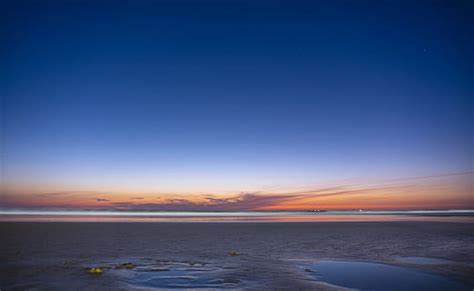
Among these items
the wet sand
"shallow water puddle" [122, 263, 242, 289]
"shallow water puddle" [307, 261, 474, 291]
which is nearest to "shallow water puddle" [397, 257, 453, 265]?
the wet sand

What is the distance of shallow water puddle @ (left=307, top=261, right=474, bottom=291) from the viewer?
12.4 meters

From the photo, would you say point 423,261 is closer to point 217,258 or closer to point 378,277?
point 378,277

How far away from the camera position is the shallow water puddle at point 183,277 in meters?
12.4

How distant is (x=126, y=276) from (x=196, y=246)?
932 cm

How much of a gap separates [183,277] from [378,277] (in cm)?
749

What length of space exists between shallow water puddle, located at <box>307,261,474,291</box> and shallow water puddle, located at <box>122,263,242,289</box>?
3.66 metres

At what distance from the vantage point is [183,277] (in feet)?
44.5

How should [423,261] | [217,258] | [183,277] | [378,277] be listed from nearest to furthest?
[183,277]
[378,277]
[423,261]
[217,258]

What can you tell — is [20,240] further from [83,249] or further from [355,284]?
[355,284]

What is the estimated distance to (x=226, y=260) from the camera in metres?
17.4

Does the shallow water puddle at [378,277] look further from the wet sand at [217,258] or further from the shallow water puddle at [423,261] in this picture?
the shallow water puddle at [423,261]

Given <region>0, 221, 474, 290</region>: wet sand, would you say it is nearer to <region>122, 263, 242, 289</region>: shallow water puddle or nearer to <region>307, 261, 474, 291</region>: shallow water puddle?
<region>122, 263, 242, 289</region>: shallow water puddle

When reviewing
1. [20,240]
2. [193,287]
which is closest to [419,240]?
[193,287]

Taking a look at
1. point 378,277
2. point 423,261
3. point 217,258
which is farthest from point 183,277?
point 423,261
